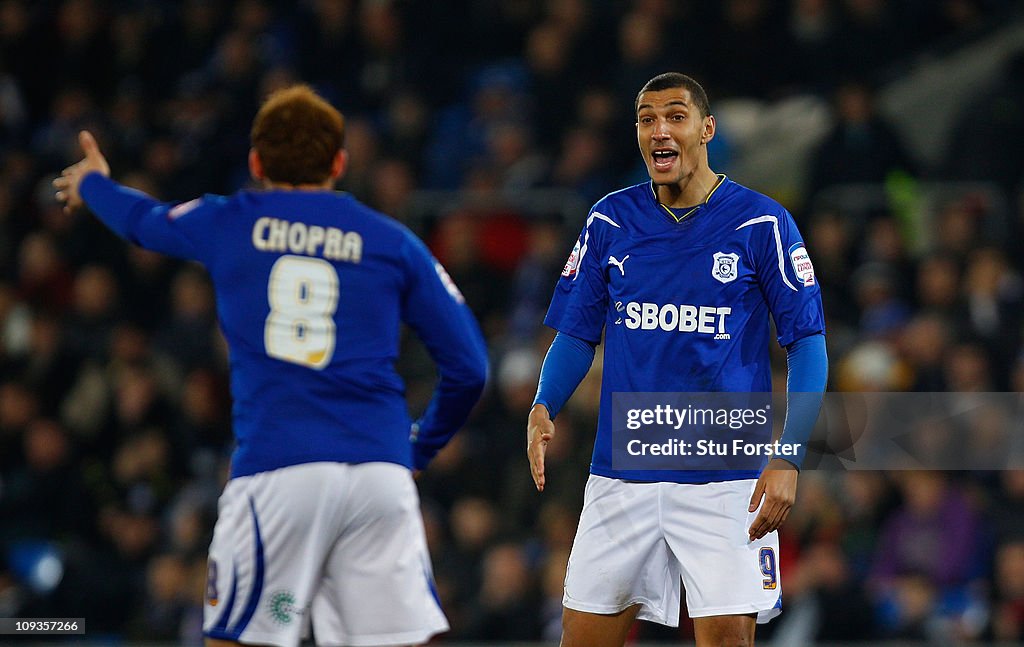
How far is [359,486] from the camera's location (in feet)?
14.3

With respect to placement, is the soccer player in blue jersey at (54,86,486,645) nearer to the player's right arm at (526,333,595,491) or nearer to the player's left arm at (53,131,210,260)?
the player's left arm at (53,131,210,260)

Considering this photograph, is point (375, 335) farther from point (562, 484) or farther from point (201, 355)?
point (201, 355)

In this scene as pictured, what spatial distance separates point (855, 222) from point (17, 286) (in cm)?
665

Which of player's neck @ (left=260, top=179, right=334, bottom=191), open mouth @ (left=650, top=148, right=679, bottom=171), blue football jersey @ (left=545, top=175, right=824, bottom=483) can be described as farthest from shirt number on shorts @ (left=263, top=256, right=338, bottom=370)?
open mouth @ (left=650, top=148, right=679, bottom=171)

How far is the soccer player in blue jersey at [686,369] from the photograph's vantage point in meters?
5.03

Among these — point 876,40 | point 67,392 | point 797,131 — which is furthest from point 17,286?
point 876,40

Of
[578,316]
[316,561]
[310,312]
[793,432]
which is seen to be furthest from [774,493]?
[310,312]

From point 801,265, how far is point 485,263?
248 inches

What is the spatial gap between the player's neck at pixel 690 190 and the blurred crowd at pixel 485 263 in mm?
4482

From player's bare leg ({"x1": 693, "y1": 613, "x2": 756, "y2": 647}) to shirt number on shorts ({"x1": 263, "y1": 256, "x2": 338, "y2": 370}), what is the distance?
5.23 feet

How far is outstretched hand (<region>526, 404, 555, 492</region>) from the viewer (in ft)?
16.4

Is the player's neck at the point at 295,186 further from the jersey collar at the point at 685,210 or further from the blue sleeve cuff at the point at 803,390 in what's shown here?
the blue sleeve cuff at the point at 803,390

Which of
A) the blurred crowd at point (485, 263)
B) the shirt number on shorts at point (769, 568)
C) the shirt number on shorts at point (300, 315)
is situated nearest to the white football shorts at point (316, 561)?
the shirt number on shorts at point (300, 315)
